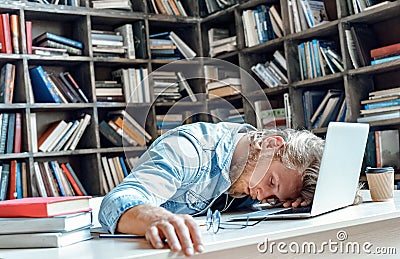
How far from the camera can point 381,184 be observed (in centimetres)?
153

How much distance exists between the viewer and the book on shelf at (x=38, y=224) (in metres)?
1.04

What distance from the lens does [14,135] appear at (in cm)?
364

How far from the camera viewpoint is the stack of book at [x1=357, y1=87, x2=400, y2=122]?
3166mm

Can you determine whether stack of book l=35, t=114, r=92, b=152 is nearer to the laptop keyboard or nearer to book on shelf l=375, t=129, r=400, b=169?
book on shelf l=375, t=129, r=400, b=169

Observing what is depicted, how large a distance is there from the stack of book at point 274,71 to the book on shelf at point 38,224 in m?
2.93

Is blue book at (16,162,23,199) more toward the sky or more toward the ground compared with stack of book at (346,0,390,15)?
more toward the ground

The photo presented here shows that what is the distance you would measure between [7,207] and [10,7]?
9.17ft

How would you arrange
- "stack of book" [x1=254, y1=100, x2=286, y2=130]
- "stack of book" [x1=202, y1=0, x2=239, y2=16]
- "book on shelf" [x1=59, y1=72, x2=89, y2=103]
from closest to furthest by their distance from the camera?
"stack of book" [x1=254, y1=100, x2=286, y2=130], "book on shelf" [x1=59, y1=72, x2=89, y2=103], "stack of book" [x1=202, y1=0, x2=239, y2=16]

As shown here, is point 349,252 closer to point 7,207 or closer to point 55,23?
point 7,207

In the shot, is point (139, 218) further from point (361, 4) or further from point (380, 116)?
point (361, 4)

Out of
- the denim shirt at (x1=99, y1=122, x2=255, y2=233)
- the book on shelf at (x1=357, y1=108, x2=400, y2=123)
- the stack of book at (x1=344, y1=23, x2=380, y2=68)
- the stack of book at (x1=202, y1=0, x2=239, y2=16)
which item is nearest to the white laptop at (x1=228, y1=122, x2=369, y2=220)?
the denim shirt at (x1=99, y1=122, x2=255, y2=233)

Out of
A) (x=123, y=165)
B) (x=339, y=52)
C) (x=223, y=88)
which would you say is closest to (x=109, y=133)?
(x=123, y=165)

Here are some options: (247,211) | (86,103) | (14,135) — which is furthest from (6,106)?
(247,211)

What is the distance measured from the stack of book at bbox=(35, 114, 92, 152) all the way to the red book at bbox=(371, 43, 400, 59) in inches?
72.8
